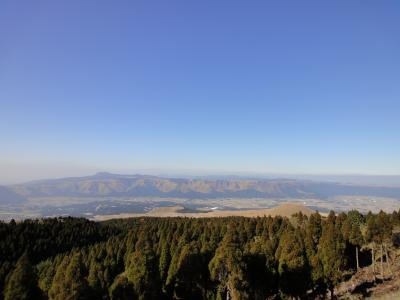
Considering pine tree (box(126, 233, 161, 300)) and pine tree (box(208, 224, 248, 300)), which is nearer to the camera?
pine tree (box(208, 224, 248, 300))

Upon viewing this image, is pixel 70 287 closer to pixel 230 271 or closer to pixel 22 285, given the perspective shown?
pixel 22 285

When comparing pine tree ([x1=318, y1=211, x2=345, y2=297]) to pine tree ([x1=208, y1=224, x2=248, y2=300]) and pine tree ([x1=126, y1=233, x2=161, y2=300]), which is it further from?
pine tree ([x1=126, y1=233, x2=161, y2=300])

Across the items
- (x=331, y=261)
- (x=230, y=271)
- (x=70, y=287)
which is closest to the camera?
(x=70, y=287)

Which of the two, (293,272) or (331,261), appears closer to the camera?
(293,272)

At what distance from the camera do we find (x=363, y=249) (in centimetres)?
5919

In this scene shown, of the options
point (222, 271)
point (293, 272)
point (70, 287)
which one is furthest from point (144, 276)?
point (293, 272)

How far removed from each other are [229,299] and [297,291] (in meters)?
7.50

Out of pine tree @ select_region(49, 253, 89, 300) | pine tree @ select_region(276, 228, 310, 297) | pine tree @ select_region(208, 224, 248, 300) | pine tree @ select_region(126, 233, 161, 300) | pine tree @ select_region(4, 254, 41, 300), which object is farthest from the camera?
pine tree @ select_region(276, 228, 310, 297)

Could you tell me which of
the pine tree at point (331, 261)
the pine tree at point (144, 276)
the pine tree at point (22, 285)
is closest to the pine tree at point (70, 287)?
the pine tree at point (22, 285)

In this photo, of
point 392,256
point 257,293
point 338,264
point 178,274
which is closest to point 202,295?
point 178,274

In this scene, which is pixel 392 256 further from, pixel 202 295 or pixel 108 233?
pixel 108 233

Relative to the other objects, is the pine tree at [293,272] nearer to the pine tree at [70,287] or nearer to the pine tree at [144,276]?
the pine tree at [144,276]

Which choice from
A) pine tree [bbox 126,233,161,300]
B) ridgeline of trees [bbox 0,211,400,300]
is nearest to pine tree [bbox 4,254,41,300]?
ridgeline of trees [bbox 0,211,400,300]

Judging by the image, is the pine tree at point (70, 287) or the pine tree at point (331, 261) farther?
the pine tree at point (331, 261)
